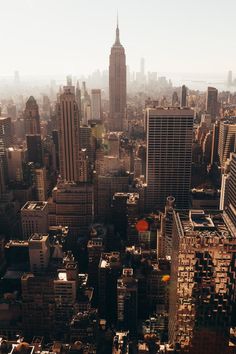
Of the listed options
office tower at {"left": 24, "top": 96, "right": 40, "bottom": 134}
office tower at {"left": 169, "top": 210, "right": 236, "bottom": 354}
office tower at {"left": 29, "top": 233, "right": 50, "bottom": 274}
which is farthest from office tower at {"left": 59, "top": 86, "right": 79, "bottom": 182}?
office tower at {"left": 169, "top": 210, "right": 236, "bottom": 354}

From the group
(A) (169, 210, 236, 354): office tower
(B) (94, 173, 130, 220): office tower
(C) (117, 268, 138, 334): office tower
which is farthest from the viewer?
(B) (94, 173, 130, 220): office tower

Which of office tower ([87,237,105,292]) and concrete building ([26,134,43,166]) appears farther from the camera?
concrete building ([26,134,43,166])

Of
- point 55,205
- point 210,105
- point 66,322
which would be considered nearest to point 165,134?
point 55,205

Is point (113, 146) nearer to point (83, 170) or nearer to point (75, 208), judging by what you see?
point (83, 170)

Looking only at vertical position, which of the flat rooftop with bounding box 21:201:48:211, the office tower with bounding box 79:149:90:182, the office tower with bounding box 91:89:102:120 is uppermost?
the office tower with bounding box 91:89:102:120

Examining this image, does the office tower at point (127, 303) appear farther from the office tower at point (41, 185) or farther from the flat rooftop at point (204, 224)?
the office tower at point (41, 185)

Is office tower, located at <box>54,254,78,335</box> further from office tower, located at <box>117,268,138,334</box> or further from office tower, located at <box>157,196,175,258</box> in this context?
office tower, located at <box>157,196,175,258</box>

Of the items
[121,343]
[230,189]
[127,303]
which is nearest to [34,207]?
[127,303]

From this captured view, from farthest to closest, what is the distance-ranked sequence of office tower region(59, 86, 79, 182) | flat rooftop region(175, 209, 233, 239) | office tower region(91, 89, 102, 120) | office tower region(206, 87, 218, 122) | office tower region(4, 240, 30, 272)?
office tower region(91, 89, 102, 120)
office tower region(206, 87, 218, 122)
office tower region(59, 86, 79, 182)
office tower region(4, 240, 30, 272)
flat rooftop region(175, 209, 233, 239)

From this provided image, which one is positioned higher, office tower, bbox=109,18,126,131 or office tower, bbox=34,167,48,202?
office tower, bbox=109,18,126,131
